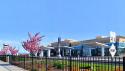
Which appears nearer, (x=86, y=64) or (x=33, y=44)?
(x=86, y=64)

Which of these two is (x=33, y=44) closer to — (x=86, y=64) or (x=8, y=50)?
Result: (x=8, y=50)

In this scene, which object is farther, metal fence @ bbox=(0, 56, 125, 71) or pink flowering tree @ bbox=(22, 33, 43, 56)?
pink flowering tree @ bbox=(22, 33, 43, 56)

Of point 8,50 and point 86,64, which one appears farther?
point 8,50

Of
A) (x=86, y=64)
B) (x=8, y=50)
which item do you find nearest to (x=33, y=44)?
(x=8, y=50)

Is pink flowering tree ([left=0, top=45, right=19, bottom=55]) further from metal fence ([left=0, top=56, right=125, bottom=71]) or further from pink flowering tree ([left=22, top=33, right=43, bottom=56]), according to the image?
metal fence ([left=0, top=56, right=125, bottom=71])

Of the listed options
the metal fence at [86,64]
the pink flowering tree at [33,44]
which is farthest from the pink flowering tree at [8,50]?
the metal fence at [86,64]

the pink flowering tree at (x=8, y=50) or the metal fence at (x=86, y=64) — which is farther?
the pink flowering tree at (x=8, y=50)

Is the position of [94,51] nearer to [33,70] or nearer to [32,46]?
[32,46]

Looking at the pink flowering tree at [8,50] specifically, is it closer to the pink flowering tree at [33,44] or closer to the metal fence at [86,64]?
the pink flowering tree at [33,44]

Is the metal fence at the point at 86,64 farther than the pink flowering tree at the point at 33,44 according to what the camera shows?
No

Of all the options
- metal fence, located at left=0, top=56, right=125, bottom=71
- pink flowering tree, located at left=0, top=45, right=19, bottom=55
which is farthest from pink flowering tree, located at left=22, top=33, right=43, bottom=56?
metal fence, located at left=0, top=56, right=125, bottom=71

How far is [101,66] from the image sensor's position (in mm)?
16531

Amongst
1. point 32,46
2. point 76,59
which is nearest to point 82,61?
Result: point 76,59

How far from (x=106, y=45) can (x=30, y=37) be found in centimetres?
2808
